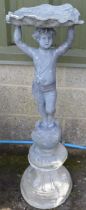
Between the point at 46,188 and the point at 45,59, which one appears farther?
the point at 46,188

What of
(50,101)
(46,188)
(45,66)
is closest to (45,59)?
(45,66)

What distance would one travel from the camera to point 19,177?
3.74 metres

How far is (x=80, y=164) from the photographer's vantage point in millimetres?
3930

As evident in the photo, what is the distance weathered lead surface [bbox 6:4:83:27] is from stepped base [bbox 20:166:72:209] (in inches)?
57.6

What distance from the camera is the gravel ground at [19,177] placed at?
3.41 m

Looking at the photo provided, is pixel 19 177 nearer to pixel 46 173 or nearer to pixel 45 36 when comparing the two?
pixel 46 173

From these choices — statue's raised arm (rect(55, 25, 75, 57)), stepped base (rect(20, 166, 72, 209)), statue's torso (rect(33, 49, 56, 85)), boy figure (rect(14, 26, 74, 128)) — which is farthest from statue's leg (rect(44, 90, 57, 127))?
stepped base (rect(20, 166, 72, 209))

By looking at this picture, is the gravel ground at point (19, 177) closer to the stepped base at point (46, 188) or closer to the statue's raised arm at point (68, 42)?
the stepped base at point (46, 188)

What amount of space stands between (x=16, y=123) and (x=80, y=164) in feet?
2.95

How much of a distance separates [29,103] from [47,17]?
5.09 ft

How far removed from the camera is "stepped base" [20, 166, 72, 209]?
331 centimetres

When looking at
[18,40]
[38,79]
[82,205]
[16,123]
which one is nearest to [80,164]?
[82,205]

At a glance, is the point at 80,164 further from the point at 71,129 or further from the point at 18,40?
the point at 18,40

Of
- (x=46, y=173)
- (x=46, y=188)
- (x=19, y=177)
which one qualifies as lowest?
(x=19, y=177)
